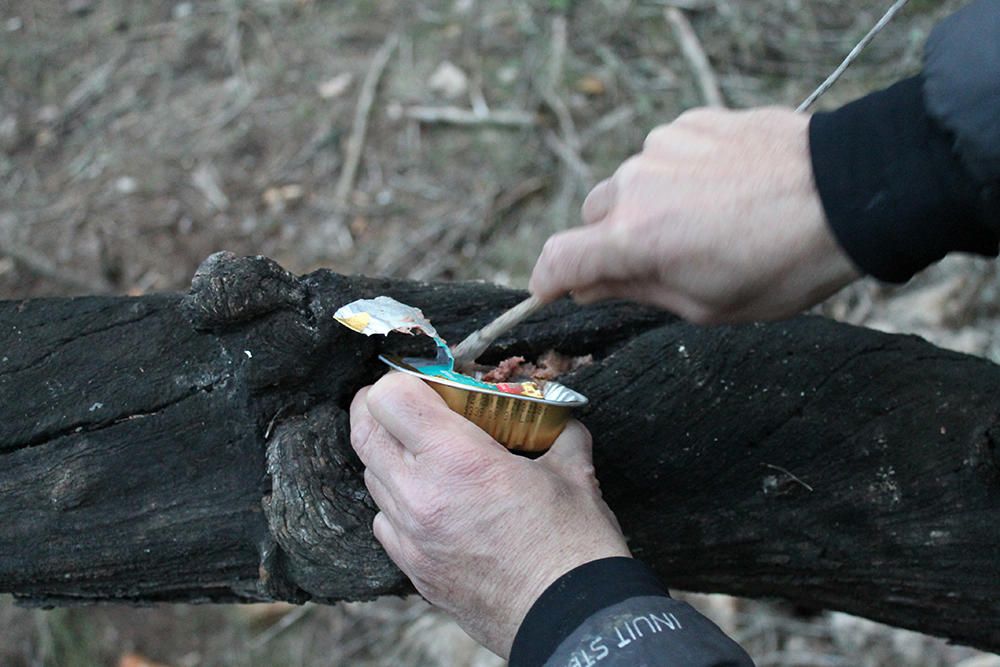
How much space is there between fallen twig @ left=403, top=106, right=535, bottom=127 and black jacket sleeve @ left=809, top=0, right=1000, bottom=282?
115 inches

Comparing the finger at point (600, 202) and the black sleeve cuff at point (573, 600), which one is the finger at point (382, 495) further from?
the finger at point (600, 202)

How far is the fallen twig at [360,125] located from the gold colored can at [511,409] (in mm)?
2852

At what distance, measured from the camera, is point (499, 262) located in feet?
11.8

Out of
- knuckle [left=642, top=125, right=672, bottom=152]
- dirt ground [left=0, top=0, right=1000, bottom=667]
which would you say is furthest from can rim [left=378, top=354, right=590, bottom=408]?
dirt ground [left=0, top=0, right=1000, bottom=667]

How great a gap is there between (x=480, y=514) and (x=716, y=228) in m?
0.47

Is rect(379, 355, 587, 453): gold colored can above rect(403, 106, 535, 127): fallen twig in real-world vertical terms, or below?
above

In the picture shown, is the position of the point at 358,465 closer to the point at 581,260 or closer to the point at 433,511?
the point at 433,511

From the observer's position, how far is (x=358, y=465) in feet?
4.39

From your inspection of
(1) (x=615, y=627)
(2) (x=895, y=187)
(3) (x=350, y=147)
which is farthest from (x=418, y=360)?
(3) (x=350, y=147)

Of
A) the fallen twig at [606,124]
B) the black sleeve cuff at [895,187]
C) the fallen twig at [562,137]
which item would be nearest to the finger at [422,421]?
the black sleeve cuff at [895,187]

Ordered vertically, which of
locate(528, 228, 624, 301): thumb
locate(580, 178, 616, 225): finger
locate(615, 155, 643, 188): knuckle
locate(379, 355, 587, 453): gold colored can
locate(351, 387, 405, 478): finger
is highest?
locate(615, 155, 643, 188): knuckle

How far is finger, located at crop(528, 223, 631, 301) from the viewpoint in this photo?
108cm

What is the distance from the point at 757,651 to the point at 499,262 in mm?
1779

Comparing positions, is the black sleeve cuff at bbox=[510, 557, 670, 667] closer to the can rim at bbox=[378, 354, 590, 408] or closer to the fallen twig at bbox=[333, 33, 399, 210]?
the can rim at bbox=[378, 354, 590, 408]
